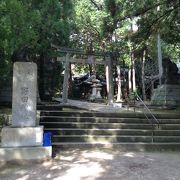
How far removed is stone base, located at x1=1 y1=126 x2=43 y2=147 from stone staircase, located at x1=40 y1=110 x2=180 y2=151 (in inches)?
37.9

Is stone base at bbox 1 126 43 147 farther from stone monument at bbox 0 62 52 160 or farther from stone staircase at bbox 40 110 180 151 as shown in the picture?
stone staircase at bbox 40 110 180 151

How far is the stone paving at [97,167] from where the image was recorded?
6426 millimetres

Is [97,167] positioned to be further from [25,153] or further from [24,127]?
[24,127]

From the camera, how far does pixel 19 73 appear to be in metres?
8.04

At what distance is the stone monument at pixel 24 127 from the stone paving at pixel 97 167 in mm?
253

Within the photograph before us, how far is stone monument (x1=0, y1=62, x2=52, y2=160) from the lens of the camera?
7603 mm

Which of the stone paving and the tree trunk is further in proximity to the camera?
the tree trunk

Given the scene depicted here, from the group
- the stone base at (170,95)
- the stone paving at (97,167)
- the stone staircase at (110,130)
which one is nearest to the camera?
the stone paving at (97,167)

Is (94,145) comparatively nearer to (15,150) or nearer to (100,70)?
(15,150)

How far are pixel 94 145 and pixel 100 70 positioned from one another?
29.3 meters

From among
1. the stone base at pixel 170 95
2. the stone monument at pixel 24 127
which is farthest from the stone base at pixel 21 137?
the stone base at pixel 170 95

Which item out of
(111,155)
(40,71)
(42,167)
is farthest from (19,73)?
(40,71)

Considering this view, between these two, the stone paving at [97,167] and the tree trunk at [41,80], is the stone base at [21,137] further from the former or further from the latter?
the tree trunk at [41,80]

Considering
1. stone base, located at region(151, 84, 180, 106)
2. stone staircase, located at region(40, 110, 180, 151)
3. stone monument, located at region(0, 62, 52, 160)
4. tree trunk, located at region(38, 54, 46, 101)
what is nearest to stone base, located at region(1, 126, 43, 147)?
stone monument, located at region(0, 62, 52, 160)
